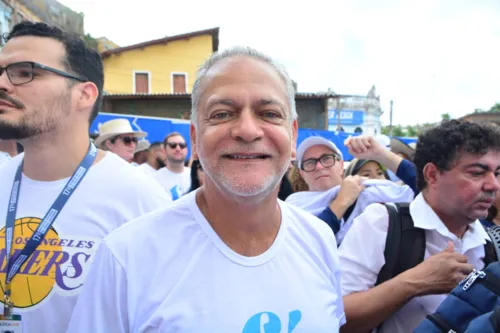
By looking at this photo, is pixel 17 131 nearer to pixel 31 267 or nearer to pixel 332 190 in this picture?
pixel 31 267

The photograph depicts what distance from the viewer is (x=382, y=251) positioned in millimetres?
1931

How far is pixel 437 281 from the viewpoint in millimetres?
1808

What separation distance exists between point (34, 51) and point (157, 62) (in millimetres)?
23871

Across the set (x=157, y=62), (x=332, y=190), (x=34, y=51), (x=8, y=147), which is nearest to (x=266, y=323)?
(x=34, y=51)

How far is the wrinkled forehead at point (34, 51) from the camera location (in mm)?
1778

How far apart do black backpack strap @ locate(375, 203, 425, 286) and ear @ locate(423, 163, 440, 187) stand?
33cm

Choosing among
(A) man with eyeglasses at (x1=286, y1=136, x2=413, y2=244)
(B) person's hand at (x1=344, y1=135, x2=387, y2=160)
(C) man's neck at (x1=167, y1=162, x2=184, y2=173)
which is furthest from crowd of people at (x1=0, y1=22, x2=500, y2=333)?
(C) man's neck at (x1=167, y1=162, x2=184, y2=173)

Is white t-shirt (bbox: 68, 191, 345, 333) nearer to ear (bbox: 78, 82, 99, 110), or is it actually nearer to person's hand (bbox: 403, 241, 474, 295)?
person's hand (bbox: 403, 241, 474, 295)

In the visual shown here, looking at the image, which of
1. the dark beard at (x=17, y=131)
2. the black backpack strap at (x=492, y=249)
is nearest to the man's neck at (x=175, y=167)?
the dark beard at (x=17, y=131)

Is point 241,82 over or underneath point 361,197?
over

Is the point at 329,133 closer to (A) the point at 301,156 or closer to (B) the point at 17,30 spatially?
(A) the point at 301,156

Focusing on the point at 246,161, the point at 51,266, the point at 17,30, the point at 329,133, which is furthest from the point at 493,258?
the point at 329,133

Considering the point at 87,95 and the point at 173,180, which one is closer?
the point at 87,95

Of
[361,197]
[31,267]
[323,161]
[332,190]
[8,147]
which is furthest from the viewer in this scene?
[8,147]
